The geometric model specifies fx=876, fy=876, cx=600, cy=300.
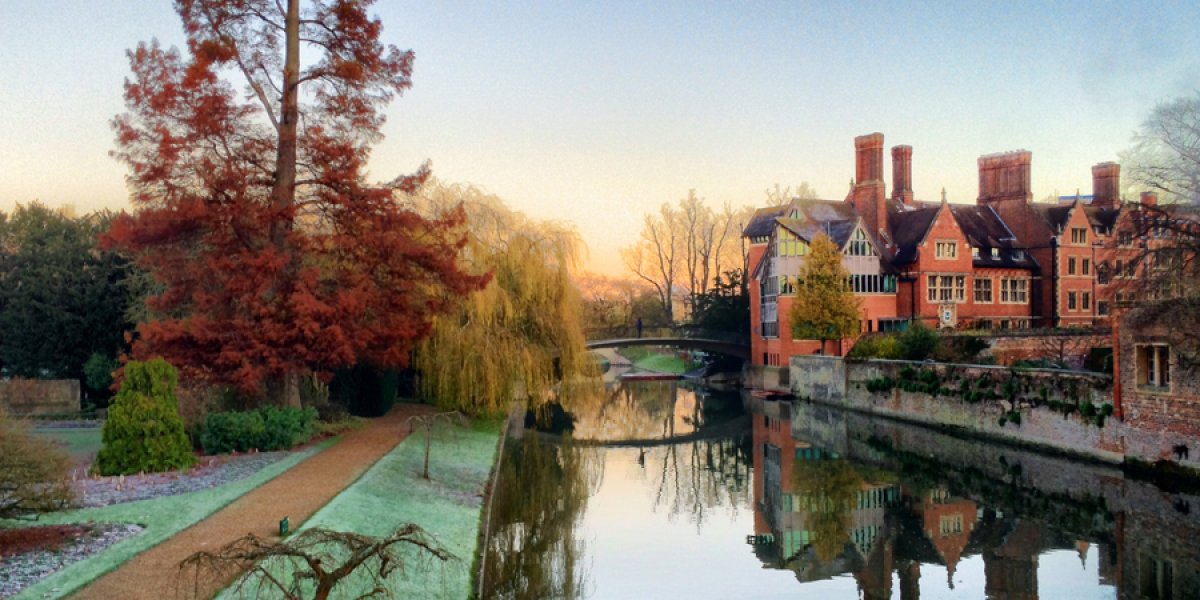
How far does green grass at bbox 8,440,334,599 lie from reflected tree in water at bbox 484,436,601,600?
4304 millimetres

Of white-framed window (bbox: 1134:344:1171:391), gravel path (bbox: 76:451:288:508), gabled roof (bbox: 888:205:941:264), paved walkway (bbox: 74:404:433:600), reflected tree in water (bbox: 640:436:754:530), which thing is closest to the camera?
paved walkway (bbox: 74:404:433:600)

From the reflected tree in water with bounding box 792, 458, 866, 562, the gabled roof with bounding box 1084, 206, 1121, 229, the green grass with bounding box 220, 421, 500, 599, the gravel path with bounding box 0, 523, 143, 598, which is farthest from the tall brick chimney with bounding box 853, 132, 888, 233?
the gravel path with bounding box 0, 523, 143, 598

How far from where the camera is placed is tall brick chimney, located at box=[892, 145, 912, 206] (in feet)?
177

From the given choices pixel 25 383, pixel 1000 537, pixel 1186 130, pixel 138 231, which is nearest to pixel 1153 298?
pixel 1186 130

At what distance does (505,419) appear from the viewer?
27703mm

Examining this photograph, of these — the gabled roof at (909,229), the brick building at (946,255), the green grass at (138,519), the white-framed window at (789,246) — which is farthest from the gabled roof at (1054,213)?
the green grass at (138,519)

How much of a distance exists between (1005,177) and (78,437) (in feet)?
161

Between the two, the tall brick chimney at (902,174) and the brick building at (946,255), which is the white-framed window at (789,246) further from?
the tall brick chimney at (902,174)

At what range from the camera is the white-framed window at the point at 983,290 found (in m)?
48.2

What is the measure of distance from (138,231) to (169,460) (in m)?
5.95

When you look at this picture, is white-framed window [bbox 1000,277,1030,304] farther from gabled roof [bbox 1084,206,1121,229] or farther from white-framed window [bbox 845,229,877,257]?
white-framed window [bbox 845,229,877,257]

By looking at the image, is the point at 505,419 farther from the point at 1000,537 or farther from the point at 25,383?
the point at 25,383

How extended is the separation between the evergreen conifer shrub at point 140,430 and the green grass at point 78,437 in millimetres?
4426

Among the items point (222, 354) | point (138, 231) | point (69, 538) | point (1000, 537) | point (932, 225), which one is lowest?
point (1000, 537)
